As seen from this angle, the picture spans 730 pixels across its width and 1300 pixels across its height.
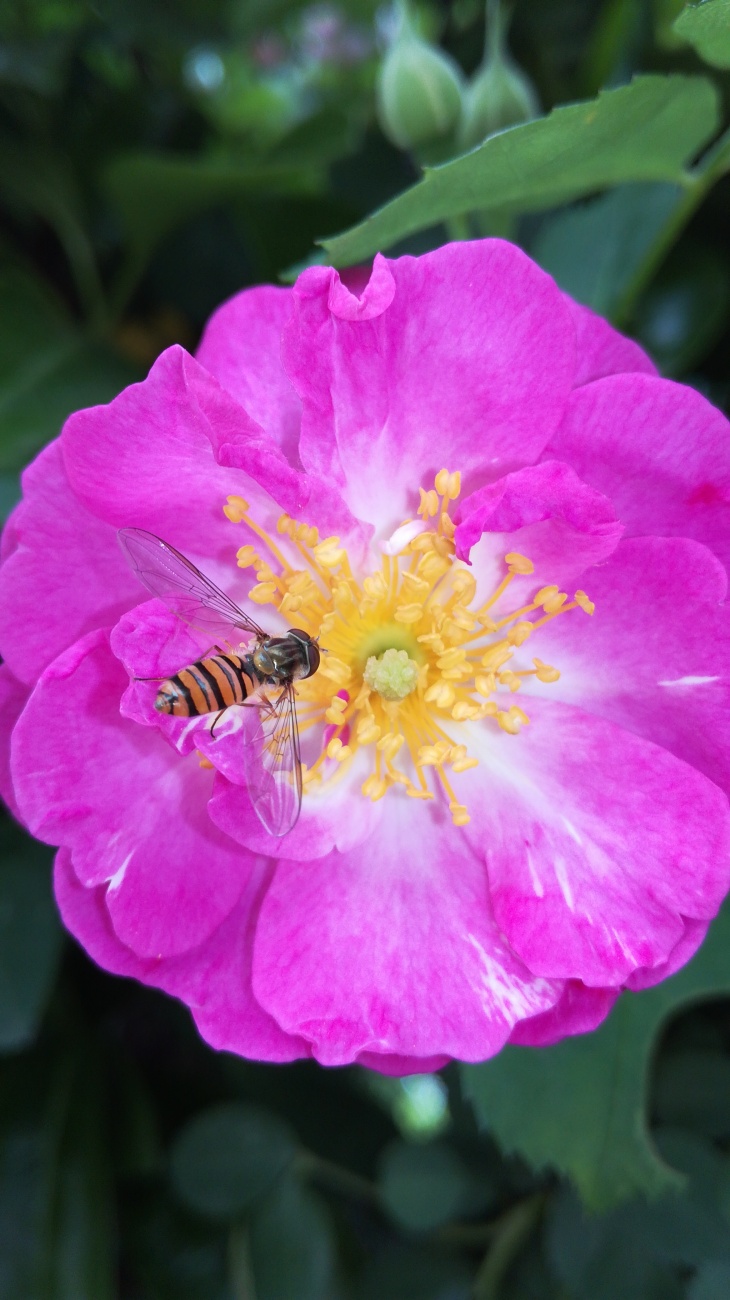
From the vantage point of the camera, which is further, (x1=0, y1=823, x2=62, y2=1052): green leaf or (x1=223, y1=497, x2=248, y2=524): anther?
(x1=0, y1=823, x2=62, y2=1052): green leaf

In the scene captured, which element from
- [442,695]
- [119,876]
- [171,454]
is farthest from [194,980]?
[171,454]

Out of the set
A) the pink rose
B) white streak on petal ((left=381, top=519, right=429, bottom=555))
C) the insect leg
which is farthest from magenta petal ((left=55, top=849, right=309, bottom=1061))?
white streak on petal ((left=381, top=519, right=429, bottom=555))

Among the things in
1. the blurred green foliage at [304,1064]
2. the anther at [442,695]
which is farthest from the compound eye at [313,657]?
the blurred green foliage at [304,1064]

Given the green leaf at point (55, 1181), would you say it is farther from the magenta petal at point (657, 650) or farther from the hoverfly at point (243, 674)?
the magenta petal at point (657, 650)

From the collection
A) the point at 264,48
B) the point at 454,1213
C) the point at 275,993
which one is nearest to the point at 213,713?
the point at 275,993

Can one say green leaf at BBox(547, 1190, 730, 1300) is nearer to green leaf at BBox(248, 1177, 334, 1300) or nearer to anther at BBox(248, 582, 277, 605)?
green leaf at BBox(248, 1177, 334, 1300)

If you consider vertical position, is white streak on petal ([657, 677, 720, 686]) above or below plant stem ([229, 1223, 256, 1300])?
above

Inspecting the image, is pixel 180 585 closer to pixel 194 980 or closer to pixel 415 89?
pixel 194 980

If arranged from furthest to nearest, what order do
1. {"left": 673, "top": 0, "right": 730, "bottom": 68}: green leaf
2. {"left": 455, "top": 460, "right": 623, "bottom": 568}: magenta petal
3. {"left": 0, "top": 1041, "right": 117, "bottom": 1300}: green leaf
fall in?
{"left": 0, "top": 1041, "right": 117, "bottom": 1300}: green leaf → {"left": 455, "top": 460, "right": 623, "bottom": 568}: magenta petal → {"left": 673, "top": 0, "right": 730, "bottom": 68}: green leaf

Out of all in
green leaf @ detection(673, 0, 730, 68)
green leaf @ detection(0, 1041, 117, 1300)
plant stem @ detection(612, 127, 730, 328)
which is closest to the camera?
green leaf @ detection(673, 0, 730, 68)
